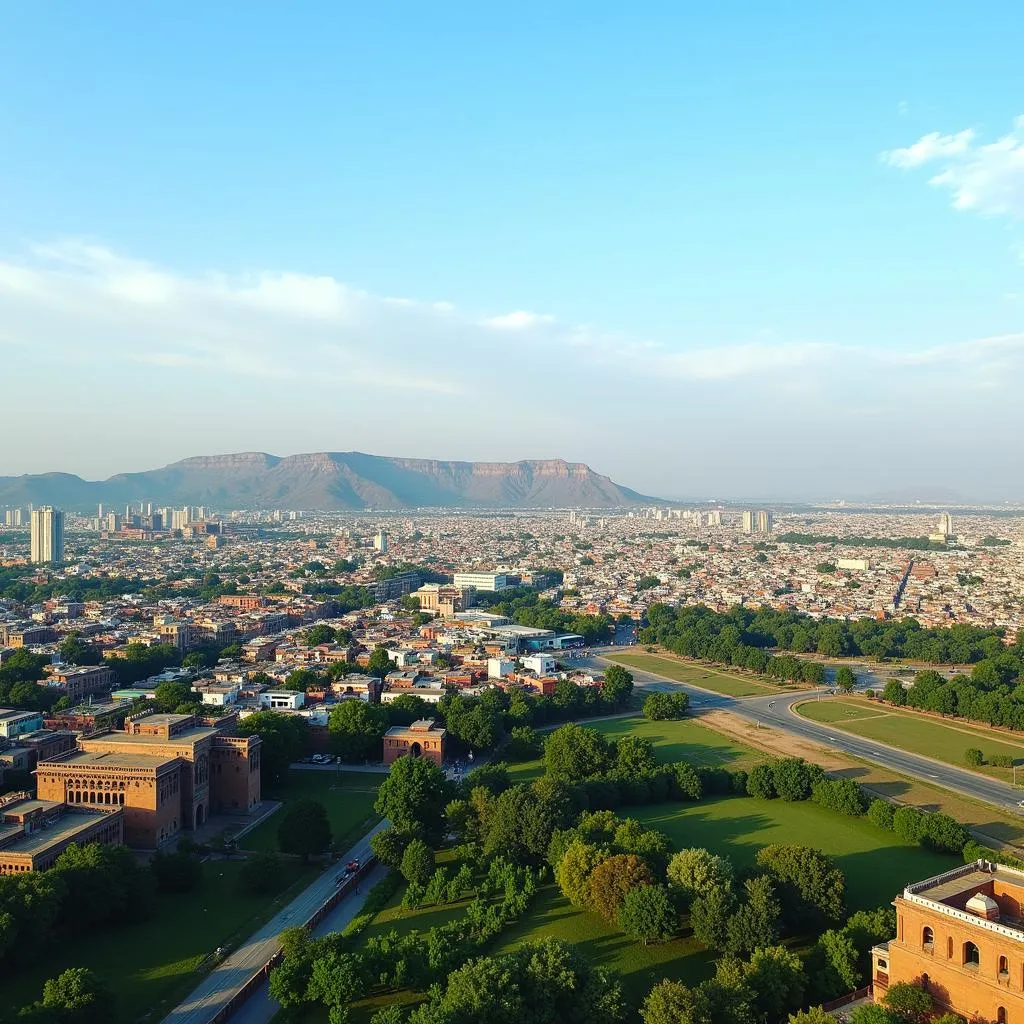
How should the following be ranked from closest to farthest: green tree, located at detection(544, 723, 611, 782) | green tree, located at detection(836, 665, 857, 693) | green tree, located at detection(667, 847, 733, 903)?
green tree, located at detection(667, 847, 733, 903) < green tree, located at detection(544, 723, 611, 782) < green tree, located at detection(836, 665, 857, 693)

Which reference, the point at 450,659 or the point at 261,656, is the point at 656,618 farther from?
the point at 261,656

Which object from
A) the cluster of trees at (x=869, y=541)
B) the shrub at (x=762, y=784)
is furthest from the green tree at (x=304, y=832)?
the cluster of trees at (x=869, y=541)

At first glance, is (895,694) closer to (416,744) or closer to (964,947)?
(416,744)

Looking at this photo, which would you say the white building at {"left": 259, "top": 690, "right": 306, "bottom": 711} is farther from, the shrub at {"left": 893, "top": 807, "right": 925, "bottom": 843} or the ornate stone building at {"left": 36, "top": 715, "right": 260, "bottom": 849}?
the shrub at {"left": 893, "top": 807, "right": 925, "bottom": 843}

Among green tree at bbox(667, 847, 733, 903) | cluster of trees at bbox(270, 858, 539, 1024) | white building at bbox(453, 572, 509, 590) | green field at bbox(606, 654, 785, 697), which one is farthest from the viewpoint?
white building at bbox(453, 572, 509, 590)

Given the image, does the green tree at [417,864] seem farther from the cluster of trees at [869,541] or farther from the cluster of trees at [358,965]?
the cluster of trees at [869,541]

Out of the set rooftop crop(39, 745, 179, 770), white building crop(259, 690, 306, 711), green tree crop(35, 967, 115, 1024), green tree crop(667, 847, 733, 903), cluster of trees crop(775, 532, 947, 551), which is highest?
cluster of trees crop(775, 532, 947, 551)

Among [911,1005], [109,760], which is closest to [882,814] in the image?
[911,1005]

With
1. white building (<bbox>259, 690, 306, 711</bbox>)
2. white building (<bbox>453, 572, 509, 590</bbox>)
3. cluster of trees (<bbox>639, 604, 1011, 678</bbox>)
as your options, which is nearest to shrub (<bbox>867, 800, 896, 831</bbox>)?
white building (<bbox>259, 690, 306, 711</bbox>)

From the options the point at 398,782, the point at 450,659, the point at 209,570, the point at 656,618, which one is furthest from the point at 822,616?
the point at 209,570
